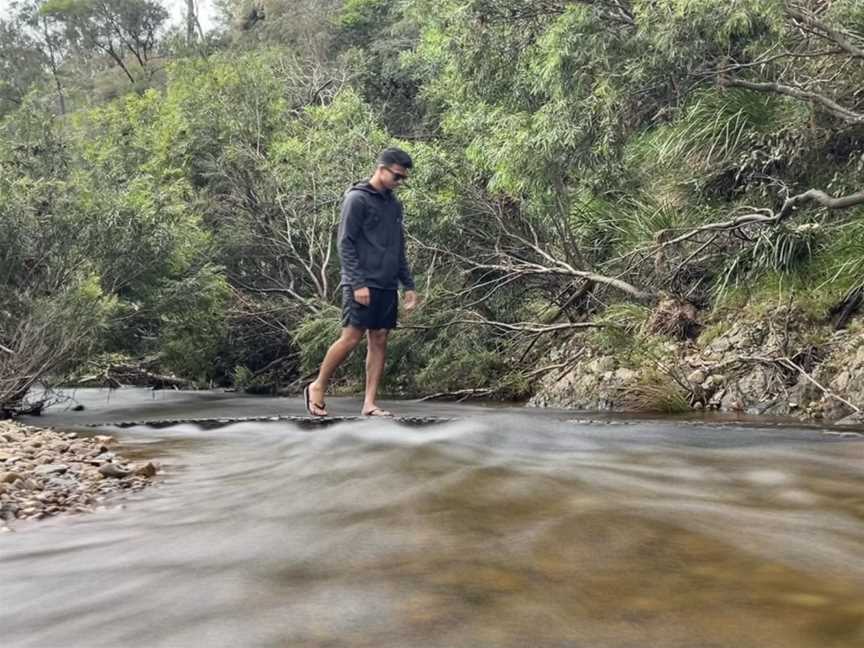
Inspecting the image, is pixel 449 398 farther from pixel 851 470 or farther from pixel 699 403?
pixel 851 470

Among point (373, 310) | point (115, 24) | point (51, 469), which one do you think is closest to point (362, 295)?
point (373, 310)

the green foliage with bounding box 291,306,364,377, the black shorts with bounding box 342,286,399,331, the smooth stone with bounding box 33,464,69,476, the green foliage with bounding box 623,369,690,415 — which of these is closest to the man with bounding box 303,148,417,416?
the black shorts with bounding box 342,286,399,331

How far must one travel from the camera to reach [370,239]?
6.95 metres

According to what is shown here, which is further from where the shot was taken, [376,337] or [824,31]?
[824,31]

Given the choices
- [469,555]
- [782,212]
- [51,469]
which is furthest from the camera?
[782,212]

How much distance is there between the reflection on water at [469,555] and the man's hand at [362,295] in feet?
6.30

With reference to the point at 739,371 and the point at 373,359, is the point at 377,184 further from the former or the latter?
the point at 739,371

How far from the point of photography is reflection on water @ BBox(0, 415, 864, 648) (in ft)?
7.41

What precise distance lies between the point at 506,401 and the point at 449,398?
0.85 m

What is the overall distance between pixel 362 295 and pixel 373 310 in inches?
11.6

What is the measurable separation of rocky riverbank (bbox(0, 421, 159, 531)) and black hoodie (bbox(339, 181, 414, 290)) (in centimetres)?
218

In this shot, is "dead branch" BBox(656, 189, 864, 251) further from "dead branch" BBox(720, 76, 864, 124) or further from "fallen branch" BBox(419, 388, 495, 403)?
"fallen branch" BBox(419, 388, 495, 403)

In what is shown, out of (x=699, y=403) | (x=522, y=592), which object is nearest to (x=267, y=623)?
(x=522, y=592)

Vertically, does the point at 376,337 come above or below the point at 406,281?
below
